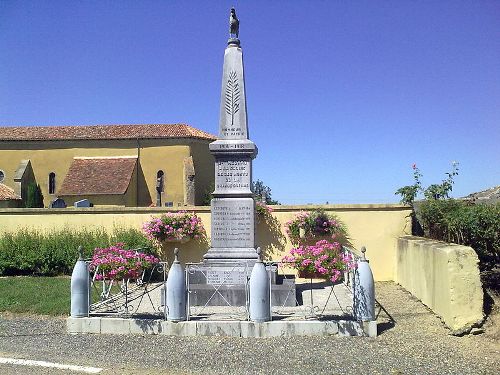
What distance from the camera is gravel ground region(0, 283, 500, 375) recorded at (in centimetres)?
550

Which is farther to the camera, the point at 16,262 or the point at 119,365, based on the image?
the point at 16,262

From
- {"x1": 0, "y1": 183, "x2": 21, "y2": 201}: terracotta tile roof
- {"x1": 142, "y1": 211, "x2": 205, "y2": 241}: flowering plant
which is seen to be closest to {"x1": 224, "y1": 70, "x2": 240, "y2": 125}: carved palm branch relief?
{"x1": 142, "y1": 211, "x2": 205, "y2": 241}: flowering plant

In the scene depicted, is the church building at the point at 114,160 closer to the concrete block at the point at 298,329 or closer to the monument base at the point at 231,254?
the monument base at the point at 231,254

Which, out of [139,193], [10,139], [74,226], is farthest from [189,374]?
[10,139]

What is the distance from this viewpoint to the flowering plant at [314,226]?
13047mm

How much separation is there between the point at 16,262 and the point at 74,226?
73.3 inches

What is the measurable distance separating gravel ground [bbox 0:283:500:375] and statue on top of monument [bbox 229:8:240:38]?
6733 millimetres

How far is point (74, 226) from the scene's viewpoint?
14.4m

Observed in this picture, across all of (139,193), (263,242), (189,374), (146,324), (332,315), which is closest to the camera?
(189,374)

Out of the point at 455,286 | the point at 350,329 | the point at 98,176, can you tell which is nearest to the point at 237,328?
the point at 350,329

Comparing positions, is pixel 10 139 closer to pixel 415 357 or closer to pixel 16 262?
pixel 16 262

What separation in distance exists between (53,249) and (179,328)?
823cm

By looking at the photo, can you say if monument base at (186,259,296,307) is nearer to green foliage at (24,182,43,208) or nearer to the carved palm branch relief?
the carved palm branch relief

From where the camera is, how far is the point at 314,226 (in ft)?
42.8
